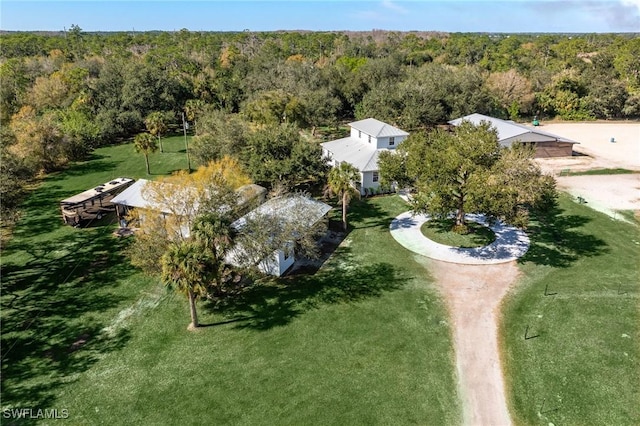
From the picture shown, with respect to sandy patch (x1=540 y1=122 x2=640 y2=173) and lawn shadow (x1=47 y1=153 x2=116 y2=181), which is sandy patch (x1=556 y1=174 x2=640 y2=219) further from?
lawn shadow (x1=47 y1=153 x2=116 y2=181)

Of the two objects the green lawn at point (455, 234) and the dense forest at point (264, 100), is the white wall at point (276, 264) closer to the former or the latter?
the dense forest at point (264, 100)

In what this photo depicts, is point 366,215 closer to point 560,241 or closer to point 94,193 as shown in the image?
point 560,241

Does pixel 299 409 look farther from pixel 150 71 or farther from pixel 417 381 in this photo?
pixel 150 71

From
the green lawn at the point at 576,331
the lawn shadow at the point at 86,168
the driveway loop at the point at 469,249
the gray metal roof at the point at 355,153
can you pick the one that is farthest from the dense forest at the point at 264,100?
the green lawn at the point at 576,331

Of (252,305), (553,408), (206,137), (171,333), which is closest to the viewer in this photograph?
(553,408)

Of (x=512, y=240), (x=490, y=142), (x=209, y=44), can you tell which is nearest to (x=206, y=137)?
(x=490, y=142)
